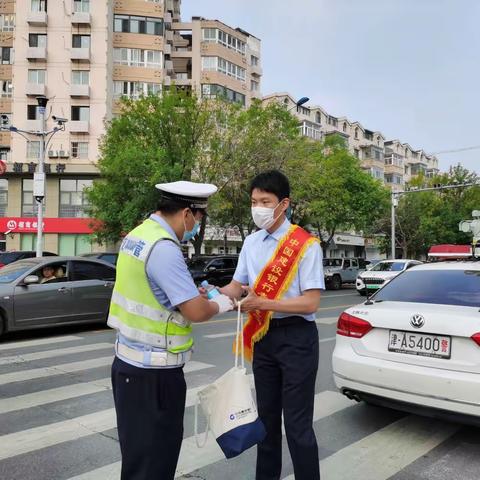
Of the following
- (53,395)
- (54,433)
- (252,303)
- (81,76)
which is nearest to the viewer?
(252,303)

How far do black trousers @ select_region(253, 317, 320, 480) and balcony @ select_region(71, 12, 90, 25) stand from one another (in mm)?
36271

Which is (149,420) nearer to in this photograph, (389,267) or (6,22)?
(389,267)

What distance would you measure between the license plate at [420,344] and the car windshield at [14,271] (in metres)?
6.82

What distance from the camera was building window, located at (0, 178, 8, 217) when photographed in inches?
1339

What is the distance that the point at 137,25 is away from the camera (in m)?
36.2

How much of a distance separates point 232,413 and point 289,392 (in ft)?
1.52

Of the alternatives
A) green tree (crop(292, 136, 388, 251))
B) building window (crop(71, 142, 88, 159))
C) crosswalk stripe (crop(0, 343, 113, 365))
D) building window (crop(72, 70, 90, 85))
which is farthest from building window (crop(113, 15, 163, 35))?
crosswalk stripe (crop(0, 343, 113, 365))

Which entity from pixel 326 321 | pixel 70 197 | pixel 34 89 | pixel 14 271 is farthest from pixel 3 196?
pixel 326 321

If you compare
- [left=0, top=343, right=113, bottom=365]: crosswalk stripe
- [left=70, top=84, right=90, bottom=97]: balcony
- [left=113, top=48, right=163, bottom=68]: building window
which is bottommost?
[left=0, top=343, right=113, bottom=365]: crosswalk stripe

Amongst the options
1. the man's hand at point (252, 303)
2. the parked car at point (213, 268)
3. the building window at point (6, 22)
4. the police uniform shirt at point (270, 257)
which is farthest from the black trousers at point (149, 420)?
the building window at point (6, 22)

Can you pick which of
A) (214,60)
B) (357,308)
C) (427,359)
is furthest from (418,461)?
(214,60)

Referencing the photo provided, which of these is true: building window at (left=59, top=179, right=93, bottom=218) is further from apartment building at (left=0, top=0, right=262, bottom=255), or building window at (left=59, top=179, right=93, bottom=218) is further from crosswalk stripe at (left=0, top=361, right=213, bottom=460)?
crosswalk stripe at (left=0, top=361, right=213, bottom=460)

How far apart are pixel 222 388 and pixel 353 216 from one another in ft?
94.8

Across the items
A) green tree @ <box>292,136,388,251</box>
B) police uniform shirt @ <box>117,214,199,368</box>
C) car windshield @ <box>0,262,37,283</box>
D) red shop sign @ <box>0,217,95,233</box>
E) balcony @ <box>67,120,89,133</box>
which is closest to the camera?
police uniform shirt @ <box>117,214,199,368</box>
